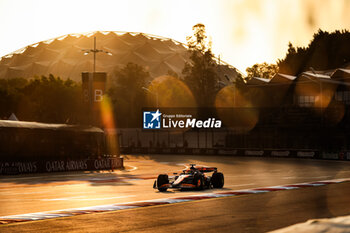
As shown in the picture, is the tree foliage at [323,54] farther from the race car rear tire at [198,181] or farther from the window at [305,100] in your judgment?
the race car rear tire at [198,181]

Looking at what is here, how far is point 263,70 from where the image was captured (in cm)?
16012

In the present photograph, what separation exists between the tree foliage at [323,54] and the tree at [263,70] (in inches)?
1701

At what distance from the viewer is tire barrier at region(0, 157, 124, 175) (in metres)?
39.0

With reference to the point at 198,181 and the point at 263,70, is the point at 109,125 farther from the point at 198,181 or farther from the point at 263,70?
the point at 198,181

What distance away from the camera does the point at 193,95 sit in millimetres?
127000

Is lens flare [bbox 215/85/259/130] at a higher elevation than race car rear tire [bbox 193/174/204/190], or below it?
higher

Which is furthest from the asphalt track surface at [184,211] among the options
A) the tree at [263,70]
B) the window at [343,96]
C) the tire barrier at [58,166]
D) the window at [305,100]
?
the tree at [263,70]

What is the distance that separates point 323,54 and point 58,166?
76097 mm

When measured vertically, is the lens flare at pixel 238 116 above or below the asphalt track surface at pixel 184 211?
above

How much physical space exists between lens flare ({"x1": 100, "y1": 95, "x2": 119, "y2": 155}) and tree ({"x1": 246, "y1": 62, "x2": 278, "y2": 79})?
4986cm

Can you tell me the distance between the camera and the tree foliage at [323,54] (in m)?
103

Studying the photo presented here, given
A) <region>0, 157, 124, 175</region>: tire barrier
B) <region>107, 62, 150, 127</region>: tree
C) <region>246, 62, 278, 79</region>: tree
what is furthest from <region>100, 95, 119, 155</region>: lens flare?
<region>246, 62, 278, 79</region>: tree

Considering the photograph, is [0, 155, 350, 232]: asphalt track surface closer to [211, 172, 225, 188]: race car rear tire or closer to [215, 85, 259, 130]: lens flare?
[211, 172, 225, 188]: race car rear tire

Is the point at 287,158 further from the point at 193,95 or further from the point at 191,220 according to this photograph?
the point at 193,95
